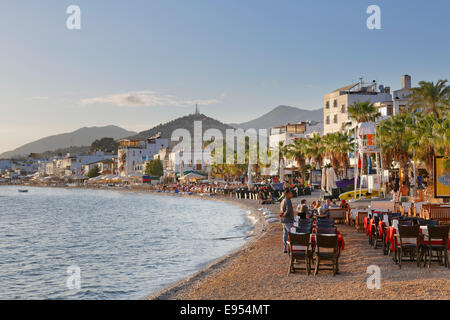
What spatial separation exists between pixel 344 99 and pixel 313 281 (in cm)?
5917

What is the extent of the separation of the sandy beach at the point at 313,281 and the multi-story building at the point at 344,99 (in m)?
53.0

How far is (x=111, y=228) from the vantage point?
3775 cm

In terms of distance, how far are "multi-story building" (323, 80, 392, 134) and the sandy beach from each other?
174 feet

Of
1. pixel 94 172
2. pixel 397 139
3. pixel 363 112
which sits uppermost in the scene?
pixel 363 112

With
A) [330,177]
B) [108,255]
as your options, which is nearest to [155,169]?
[330,177]

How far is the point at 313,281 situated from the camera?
464 inches

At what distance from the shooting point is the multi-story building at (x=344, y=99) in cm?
6756

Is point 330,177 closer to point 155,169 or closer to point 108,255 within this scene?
point 108,255

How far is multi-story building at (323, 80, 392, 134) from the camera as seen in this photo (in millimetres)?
67562

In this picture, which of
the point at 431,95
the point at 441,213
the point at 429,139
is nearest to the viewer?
the point at 441,213

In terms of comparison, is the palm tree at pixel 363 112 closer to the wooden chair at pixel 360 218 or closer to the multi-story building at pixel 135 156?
the wooden chair at pixel 360 218

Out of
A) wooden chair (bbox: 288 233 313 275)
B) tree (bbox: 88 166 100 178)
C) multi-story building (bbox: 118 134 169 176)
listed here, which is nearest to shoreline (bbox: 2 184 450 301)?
wooden chair (bbox: 288 233 313 275)
